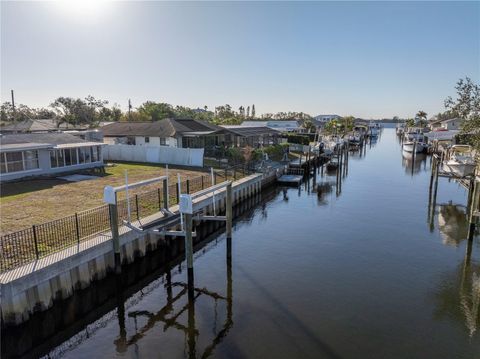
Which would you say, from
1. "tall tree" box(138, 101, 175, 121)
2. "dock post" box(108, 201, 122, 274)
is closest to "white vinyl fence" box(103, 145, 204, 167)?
"dock post" box(108, 201, 122, 274)

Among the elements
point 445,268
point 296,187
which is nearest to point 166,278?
point 445,268

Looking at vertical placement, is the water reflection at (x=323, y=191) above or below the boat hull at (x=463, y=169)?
below

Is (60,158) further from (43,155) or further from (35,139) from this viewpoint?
(35,139)

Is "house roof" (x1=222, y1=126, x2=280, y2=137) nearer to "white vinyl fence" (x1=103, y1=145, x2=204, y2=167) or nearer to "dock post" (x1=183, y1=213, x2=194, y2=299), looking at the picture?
"white vinyl fence" (x1=103, y1=145, x2=204, y2=167)

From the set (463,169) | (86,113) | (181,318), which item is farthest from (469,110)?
(86,113)

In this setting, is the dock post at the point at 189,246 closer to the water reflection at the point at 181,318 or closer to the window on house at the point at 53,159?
the water reflection at the point at 181,318

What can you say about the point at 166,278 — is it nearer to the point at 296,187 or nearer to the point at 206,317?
the point at 206,317

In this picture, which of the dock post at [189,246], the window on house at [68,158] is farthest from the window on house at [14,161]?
the dock post at [189,246]
